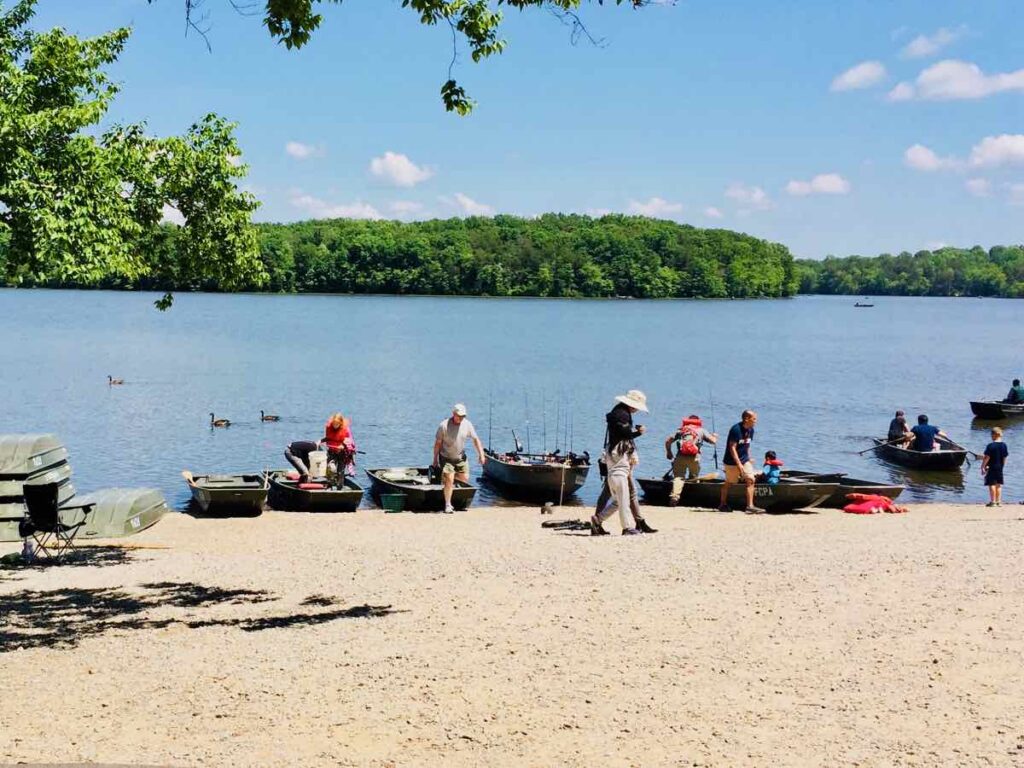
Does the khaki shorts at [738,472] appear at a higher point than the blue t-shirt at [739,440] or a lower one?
lower

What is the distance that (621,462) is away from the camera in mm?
15484

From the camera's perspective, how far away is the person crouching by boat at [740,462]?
66.5ft

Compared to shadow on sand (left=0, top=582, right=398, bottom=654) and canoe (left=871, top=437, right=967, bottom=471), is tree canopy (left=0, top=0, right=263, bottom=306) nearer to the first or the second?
shadow on sand (left=0, top=582, right=398, bottom=654)

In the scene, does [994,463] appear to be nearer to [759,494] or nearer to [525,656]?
[759,494]

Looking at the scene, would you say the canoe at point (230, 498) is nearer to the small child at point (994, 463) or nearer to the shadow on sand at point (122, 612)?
the shadow on sand at point (122, 612)

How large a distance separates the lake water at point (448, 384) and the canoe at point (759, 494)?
16.3 ft

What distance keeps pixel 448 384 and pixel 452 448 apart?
41.2 m

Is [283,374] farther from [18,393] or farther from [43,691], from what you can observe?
[43,691]

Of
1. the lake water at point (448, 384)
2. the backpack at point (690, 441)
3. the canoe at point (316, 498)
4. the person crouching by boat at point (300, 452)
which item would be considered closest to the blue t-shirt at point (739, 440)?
the backpack at point (690, 441)

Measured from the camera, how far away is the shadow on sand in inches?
403

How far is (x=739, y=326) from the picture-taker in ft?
477

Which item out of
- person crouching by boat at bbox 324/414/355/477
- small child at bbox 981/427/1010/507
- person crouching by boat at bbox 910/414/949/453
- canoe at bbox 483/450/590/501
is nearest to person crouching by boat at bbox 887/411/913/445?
person crouching by boat at bbox 910/414/949/453

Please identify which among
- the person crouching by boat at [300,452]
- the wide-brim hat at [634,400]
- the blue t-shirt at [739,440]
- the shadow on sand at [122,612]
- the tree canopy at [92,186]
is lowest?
the person crouching by boat at [300,452]

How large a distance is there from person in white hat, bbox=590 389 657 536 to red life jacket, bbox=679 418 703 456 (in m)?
7.47
